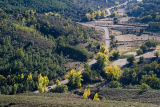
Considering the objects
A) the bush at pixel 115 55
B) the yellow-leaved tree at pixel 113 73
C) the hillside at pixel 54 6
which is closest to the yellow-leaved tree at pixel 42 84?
the yellow-leaved tree at pixel 113 73

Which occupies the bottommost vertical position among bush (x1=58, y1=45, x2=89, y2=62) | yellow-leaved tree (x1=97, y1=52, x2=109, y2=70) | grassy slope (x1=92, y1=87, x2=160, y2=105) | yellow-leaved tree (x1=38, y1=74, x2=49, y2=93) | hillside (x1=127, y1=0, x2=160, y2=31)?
grassy slope (x1=92, y1=87, x2=160, y2=105)

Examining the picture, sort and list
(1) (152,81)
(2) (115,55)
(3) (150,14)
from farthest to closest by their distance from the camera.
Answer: (3) (150,14) → (2) (115,55) → (1) (152,81)

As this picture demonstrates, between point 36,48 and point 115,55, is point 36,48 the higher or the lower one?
the higher one

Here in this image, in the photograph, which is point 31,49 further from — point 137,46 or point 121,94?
point 137,46

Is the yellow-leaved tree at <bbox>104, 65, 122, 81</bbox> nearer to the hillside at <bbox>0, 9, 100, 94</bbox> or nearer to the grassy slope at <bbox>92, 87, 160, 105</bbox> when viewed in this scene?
the grassy slope at <bbox>92, 87, 160, 105</bbox>

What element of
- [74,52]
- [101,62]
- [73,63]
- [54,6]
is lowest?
[73,63]

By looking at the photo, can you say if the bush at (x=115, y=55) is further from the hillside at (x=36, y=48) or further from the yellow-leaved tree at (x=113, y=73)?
the yellow-leaved tree at (x=113, y=73)

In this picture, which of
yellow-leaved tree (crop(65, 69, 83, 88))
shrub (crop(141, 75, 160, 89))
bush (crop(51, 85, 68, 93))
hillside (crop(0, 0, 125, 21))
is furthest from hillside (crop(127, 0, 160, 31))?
bush (crop(51, 85, 68, 93))

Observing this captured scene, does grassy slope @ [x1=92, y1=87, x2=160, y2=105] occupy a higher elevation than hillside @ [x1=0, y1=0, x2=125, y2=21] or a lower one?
lower

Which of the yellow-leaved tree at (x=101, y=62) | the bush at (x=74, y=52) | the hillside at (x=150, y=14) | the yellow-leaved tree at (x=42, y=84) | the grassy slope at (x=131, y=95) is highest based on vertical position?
the hillside at (x=150, y=14)

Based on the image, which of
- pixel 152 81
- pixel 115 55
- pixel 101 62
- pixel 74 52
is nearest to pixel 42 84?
pixel 101 62

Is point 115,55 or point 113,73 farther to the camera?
point 115,55

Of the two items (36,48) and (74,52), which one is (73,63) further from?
(36,48)

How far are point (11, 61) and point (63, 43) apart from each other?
32.0 m
